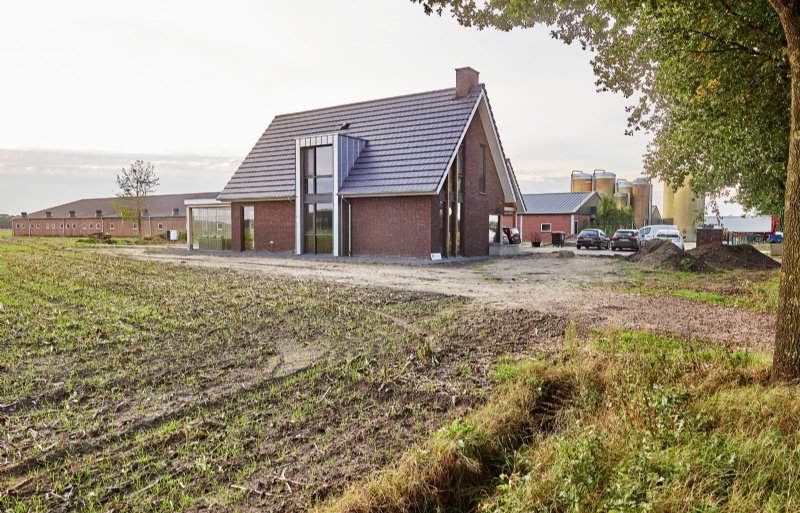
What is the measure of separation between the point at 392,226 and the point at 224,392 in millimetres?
18191

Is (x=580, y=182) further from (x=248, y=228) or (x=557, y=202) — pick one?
(x=248, y=228)

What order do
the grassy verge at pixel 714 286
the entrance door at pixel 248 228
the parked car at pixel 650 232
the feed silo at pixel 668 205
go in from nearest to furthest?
the grassy verge at pixel 714 286 < the entrance door at pixel 248 228 < the parked car at pixel 650 232 < the feed silo at pixel 668 205

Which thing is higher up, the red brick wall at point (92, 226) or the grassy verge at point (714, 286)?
the red brick wall at point (92, 226)

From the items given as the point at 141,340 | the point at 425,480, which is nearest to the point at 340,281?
the point at 141,340

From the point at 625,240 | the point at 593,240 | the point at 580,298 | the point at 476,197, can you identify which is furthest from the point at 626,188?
the point at 580,298

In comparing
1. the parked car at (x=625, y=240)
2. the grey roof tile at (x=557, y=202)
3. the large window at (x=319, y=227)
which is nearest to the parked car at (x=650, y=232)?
the parked car at (x=625, y=240)

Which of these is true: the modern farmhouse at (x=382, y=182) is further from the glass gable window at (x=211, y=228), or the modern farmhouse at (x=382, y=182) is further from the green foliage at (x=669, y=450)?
the green foliage at (x=669, y=450)

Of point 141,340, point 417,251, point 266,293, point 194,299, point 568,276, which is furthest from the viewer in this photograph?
point 417,251

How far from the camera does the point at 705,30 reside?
25.0ft

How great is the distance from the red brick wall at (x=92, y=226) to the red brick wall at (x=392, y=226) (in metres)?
50.9

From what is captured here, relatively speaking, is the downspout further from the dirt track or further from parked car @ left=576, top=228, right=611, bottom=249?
parked car @ left=576, top=228, right=611, bottom=249

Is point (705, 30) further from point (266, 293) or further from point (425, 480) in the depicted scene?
point (266, 293)

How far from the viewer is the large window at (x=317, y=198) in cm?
2491

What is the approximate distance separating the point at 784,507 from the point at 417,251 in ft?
63.9
